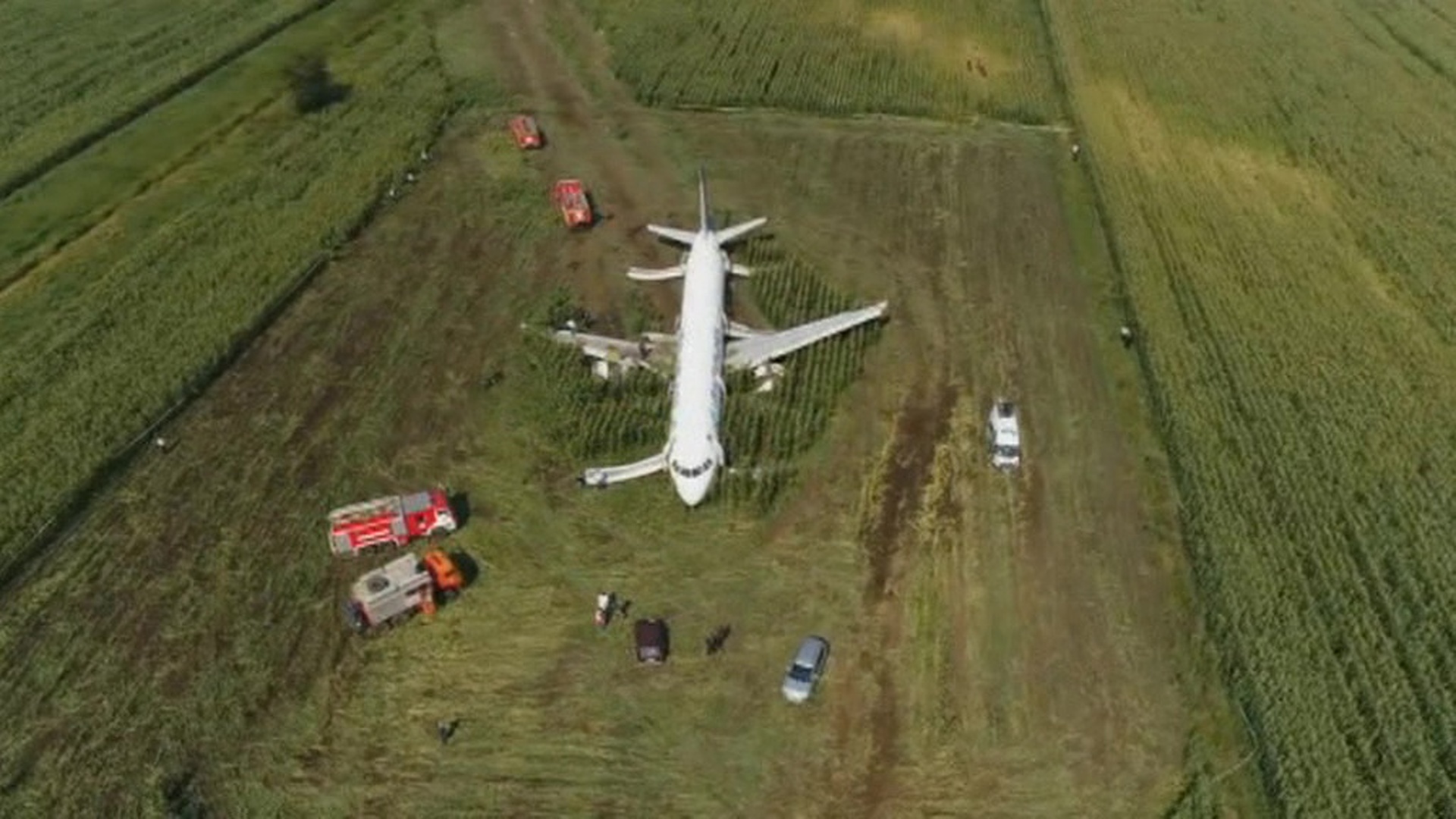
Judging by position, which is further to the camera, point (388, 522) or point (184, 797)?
point (388, 522)

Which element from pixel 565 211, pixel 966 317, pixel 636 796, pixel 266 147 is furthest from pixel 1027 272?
pixel 266 147

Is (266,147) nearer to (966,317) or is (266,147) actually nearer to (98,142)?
(98,142)

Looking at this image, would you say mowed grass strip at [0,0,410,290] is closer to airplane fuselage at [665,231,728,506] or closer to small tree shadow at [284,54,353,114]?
small tree shadow at [284,54,353,114]

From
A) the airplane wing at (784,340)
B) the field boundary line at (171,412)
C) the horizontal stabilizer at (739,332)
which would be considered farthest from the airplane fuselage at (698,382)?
the field boundary line at (171,412)

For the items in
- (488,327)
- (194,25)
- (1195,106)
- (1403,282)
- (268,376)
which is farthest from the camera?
(194,25)

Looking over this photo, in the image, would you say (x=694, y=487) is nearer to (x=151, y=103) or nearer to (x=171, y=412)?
(x=171, y=412)

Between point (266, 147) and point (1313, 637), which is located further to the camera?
point (266, 147)

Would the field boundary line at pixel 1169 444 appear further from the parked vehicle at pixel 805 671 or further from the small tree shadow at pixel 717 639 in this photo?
the small tree shadow at pixel 717 639

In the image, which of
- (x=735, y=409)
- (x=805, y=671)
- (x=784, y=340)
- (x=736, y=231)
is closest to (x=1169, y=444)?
(x=784, y=340)
